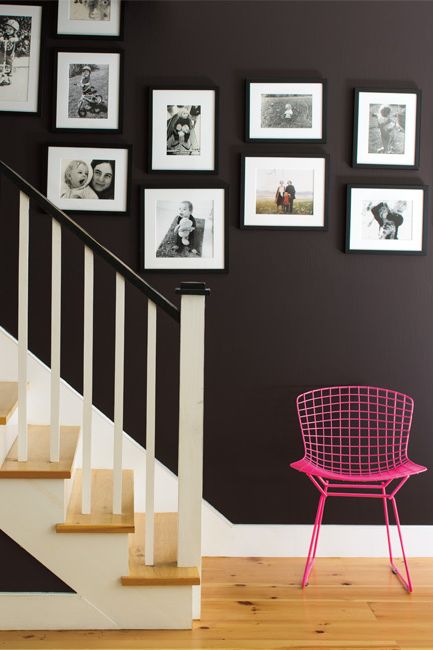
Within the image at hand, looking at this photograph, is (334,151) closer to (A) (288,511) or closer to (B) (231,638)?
(A) (288,511)

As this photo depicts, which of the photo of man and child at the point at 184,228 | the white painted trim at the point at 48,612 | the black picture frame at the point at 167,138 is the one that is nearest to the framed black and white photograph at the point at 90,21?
the black picture frame at the point at 167,138

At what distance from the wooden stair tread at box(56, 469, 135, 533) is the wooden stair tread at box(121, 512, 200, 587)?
0.18 m

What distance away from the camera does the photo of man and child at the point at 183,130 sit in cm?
345

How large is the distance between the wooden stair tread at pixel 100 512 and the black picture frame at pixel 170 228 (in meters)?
1.01

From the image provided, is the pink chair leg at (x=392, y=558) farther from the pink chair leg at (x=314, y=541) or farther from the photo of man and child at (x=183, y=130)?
the photo of man and child at (x=183, y=130)

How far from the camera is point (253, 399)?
3.51m

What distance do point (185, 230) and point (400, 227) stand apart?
1032 millimetres

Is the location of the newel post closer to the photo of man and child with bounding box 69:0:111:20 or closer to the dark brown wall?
the dark brown wall

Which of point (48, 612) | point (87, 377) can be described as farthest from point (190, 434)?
point (48, 612)

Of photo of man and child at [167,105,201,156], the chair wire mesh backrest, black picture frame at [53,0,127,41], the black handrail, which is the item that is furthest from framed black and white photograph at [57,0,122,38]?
the chair wire mesh backrest

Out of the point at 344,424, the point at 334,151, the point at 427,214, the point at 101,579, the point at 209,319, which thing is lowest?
the point at 101,579

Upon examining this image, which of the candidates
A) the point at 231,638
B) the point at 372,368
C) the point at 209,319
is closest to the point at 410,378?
the point at 372,368

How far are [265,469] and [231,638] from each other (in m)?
1.00

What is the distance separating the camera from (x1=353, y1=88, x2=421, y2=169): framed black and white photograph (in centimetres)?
346
